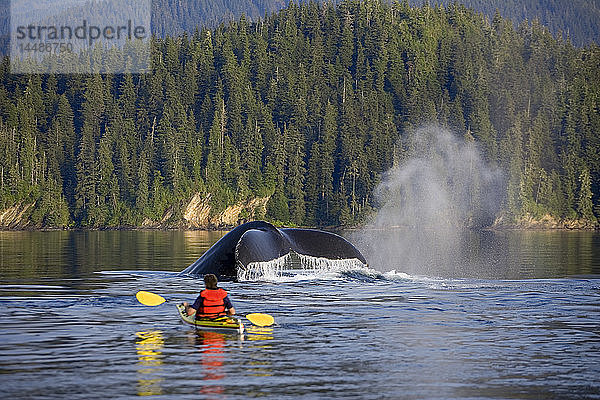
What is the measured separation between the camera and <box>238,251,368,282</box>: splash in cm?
3030

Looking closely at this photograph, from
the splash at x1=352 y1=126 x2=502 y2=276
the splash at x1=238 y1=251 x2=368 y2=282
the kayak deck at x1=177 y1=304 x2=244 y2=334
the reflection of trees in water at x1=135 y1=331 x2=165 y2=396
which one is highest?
the splash at x1=352 y1=126 x2=502 y2=276

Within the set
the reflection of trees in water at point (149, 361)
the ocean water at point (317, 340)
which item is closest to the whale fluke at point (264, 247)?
the ocean water at point (317, 340)

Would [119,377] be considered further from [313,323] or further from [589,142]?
[589,142]

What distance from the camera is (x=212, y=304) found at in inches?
834

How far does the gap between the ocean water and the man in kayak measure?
436 mm

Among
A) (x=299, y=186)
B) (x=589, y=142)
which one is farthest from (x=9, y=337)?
(x=589, y=142)

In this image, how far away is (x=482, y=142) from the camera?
177375mm

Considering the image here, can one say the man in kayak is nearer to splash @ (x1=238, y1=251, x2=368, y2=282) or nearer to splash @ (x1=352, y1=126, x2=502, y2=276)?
splash @ (x1=238, y1=251, x2=368, y2=282)

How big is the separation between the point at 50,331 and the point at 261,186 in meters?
146

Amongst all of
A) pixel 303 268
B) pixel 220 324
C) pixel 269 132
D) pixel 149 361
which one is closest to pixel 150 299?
pixel 220 324

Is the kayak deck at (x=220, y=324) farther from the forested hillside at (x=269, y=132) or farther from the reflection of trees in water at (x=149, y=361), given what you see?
the forested hillside at (x=269, y=132)

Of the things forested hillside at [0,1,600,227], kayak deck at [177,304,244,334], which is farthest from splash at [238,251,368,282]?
forested hillside at [0,1,600,227]

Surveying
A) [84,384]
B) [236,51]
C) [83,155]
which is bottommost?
[84,384]

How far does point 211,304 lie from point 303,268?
10304 mm
